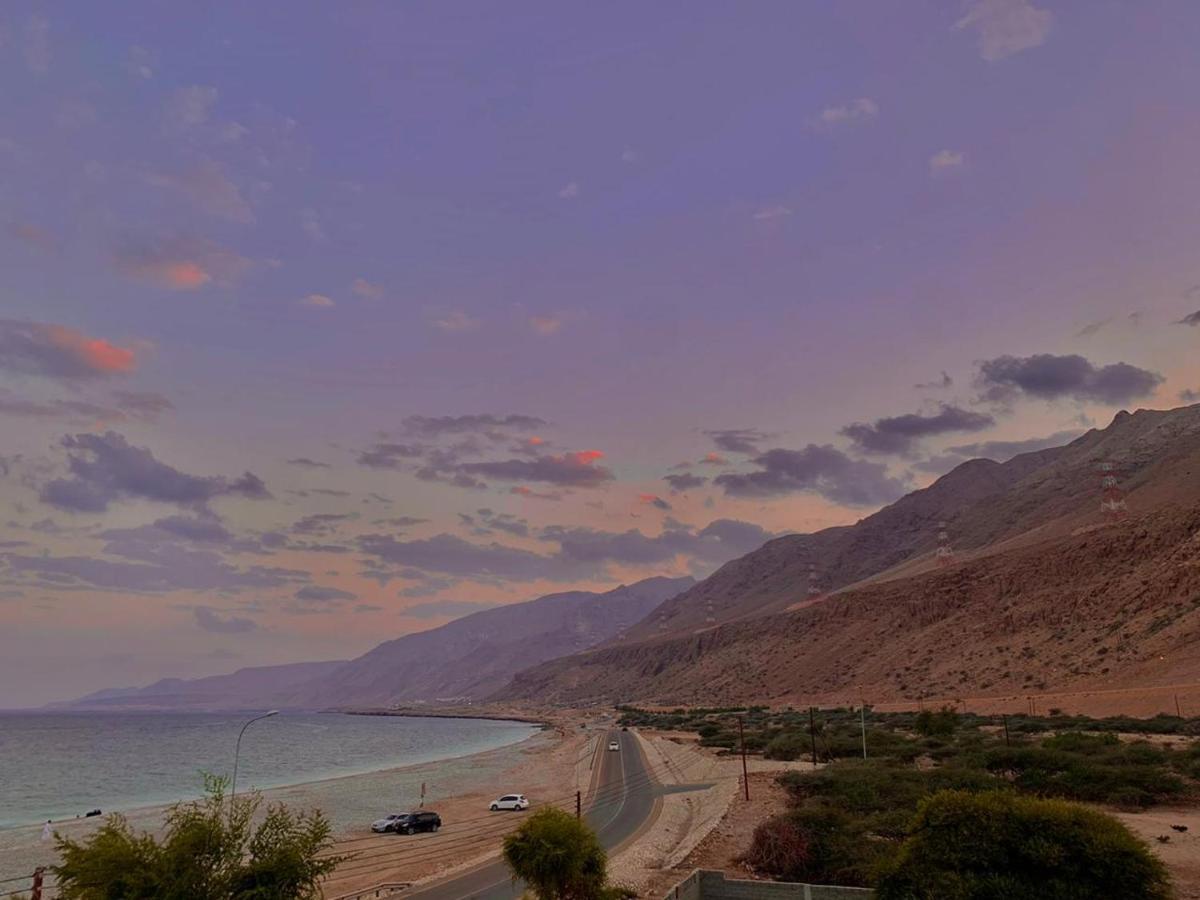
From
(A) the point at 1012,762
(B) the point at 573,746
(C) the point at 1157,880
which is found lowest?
(B) the point at 573,746

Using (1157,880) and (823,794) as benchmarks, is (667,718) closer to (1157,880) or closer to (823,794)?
(823,794)

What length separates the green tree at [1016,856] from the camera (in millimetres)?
14992

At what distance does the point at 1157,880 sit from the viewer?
14945 mm

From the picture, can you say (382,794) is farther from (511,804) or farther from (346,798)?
(511,804)

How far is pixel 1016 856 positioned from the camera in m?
15.8

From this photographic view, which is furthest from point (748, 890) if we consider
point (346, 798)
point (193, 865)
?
point (346, 798)

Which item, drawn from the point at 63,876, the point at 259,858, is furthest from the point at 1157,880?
the point at 63,876

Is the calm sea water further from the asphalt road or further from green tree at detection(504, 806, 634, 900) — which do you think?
green tree at detection(504, 806, 634, 900)

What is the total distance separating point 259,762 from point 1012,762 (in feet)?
334

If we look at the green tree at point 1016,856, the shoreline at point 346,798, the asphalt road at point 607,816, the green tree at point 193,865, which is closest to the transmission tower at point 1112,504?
the asphalt road at point 607,816

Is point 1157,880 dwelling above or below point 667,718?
above

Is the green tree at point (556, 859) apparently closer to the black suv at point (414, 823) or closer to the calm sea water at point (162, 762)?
the black suv at point (414, 823)

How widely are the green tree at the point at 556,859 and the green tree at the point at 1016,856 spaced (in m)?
7.24

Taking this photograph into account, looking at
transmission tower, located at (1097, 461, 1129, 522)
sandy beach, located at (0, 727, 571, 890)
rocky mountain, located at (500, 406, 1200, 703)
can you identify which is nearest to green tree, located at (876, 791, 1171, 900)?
sandy beach, located at (0, 727, 571, 890)
